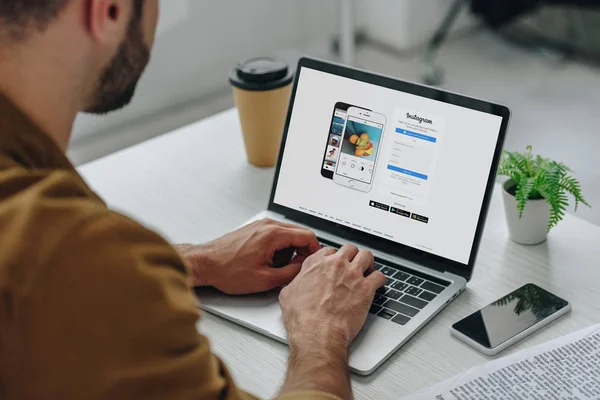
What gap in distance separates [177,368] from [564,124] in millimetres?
2612

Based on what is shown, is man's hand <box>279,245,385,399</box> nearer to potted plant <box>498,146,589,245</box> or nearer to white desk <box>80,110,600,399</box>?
white desk <box>80,110,600,399</box>

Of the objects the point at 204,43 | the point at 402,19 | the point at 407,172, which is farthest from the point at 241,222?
the point at 402,19

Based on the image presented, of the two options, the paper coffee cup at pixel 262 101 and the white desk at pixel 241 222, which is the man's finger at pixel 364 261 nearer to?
the white desk at pixel 241 222

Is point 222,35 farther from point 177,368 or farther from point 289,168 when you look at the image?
point 177,368

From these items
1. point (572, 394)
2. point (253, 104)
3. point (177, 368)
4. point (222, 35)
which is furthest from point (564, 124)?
point (177, 368)

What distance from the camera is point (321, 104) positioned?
1375 mm

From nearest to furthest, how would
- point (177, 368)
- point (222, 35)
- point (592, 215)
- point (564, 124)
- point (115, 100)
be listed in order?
point (177, 368), point (115, 100), point (592, 215), point (564, 124), point (222, 35)

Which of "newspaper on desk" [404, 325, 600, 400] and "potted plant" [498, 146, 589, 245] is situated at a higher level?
"potted plant" [498, 146, 589, 245]

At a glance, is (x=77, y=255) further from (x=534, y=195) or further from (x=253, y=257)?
(x=534, y=195)

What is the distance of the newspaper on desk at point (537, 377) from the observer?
1033mm

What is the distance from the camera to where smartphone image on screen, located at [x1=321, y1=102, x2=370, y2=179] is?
1.36m

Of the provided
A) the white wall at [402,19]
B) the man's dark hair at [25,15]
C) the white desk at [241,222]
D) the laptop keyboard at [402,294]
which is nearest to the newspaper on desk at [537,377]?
the white desk at [241,222]

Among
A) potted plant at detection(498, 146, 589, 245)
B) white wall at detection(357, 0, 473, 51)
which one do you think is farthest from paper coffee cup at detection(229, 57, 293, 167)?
white wall at detection(357, 0, 473, 51)

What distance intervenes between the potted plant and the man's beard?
2.06 feet
